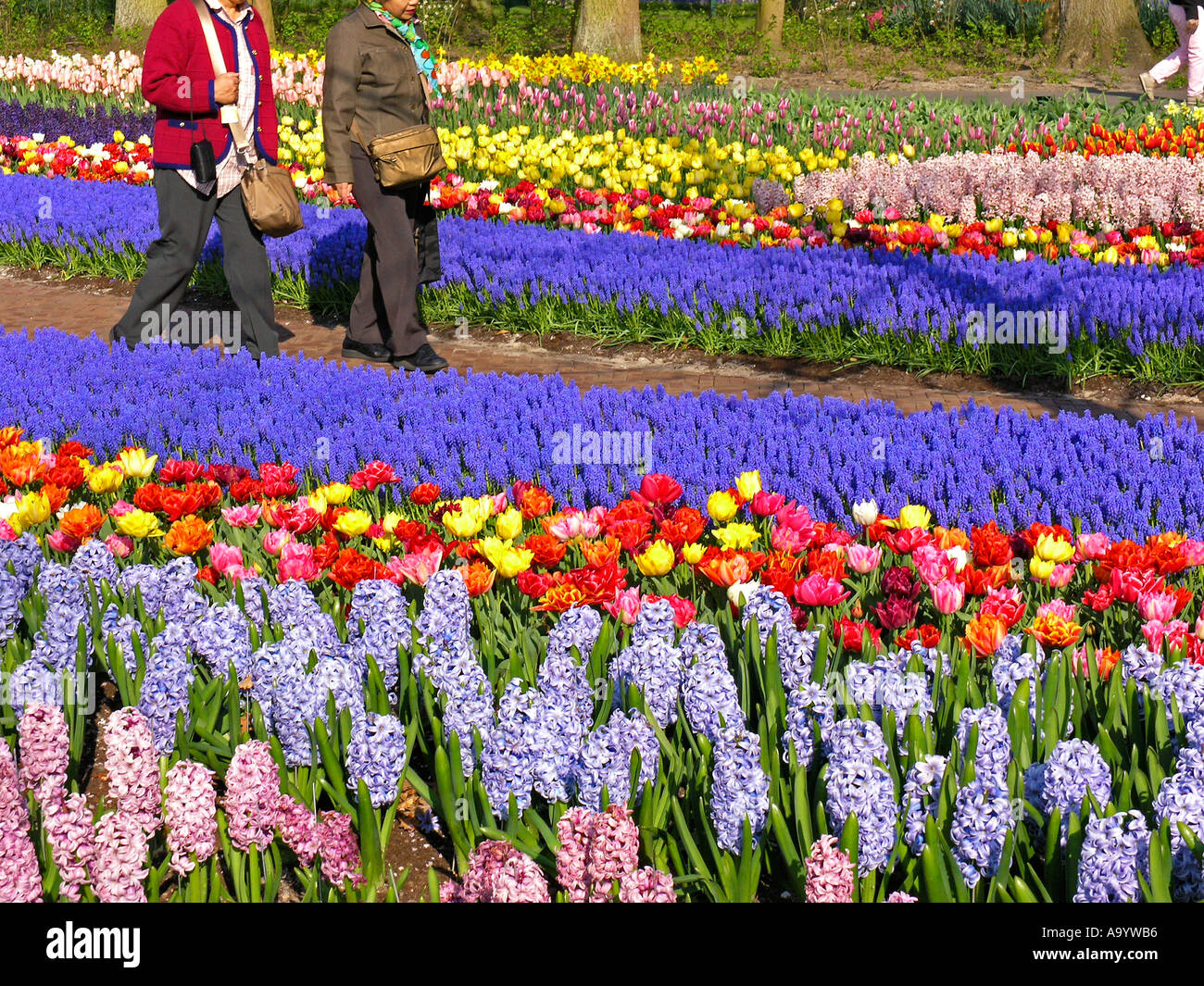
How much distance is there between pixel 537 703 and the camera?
2754mm

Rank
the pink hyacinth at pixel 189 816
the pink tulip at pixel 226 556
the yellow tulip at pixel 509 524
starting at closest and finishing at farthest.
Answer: the pink hyacinth at pixel 189 816
the pink tulip at pixel 226 556
the yellow tulip at pixel 509 524

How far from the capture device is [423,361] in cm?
761

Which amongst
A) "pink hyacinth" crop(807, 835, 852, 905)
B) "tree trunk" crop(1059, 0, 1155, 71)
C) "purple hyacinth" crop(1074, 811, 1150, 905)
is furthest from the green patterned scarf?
"tree trunk" crop(1059, 0, 1155, 71)

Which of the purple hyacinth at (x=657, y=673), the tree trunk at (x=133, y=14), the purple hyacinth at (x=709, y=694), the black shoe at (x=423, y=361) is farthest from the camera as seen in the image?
the tree trunk at (x=133, y=14)

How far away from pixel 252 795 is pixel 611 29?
1968cm

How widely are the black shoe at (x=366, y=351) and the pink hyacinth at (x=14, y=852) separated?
5528 millimetres

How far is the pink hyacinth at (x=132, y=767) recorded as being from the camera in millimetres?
2557

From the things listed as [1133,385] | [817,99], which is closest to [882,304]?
[1133,385]

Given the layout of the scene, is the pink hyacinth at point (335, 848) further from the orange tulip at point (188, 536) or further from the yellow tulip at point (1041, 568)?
the yellow tulip at point (1041, 568)

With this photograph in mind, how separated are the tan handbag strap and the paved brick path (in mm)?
1455

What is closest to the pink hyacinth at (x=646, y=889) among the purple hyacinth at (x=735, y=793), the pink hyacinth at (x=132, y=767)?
the purple hyacinth at (x=735, y=793)

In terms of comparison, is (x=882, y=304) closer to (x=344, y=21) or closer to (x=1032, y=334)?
(x=1032, y=334)

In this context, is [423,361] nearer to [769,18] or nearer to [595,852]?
[595,852]
